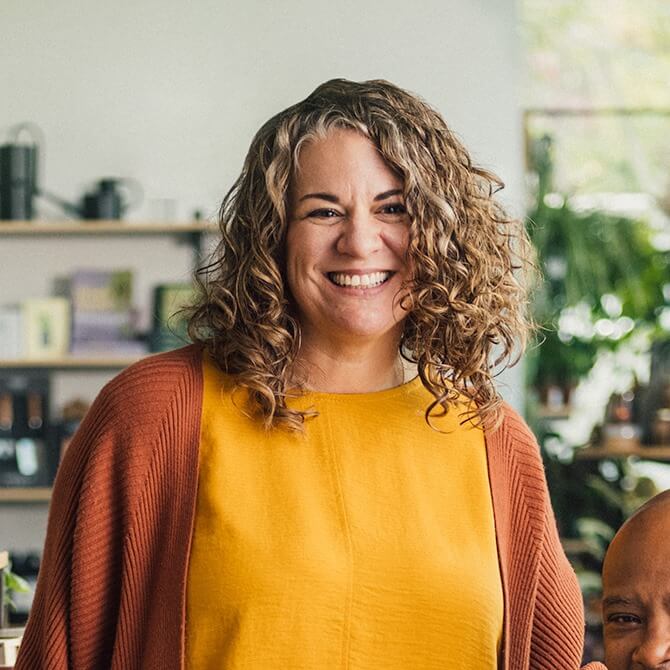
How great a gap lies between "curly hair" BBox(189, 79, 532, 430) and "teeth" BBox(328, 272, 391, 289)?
5 cm

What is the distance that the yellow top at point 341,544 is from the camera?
1414 millimetres

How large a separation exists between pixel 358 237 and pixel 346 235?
0.06 feet

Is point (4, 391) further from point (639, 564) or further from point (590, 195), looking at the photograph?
point (639, 564)

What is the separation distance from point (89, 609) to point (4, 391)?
420cm

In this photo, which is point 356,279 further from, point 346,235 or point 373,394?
point 373,394

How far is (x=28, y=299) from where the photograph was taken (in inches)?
218

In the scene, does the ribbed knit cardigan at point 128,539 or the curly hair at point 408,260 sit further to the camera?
the curly hair at point 408,260

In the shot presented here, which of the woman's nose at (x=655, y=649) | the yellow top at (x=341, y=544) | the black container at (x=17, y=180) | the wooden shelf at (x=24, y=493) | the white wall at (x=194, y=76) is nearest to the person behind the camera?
the woman's nose at (x=655, y=649)

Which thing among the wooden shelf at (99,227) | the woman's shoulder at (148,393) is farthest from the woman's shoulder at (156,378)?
the wooden shelf at (99,227)

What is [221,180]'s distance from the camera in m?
5.63

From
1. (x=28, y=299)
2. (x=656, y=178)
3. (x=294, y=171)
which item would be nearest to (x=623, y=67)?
(x=656, y=178)

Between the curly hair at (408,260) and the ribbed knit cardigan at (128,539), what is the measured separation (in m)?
0.09

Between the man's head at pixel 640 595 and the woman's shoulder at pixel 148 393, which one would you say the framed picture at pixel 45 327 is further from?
the man's head at pixel 640 595

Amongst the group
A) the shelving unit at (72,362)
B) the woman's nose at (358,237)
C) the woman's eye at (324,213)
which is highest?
the woman's eye at (324,213)
